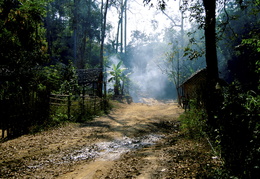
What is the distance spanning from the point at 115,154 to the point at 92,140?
73.4 inches

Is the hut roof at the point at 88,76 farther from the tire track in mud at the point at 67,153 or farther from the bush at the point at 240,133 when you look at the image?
the bush at the point at 240,133

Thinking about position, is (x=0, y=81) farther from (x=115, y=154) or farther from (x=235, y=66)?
(x=235, y=66)

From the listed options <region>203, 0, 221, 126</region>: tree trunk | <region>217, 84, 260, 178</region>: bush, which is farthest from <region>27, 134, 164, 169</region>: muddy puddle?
<region>217, 84, 260, 178</region>: bush

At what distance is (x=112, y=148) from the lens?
18.3ft

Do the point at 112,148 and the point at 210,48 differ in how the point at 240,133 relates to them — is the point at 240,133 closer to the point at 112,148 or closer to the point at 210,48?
the point at 112,148

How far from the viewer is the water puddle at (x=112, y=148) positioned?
4836mm

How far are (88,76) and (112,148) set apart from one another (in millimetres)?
15175

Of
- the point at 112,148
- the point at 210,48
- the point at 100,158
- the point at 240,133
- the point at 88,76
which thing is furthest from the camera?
the point at 88,76

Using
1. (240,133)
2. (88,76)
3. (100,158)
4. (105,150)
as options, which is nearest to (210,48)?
(240,133)

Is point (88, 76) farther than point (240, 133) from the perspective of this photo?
Yes

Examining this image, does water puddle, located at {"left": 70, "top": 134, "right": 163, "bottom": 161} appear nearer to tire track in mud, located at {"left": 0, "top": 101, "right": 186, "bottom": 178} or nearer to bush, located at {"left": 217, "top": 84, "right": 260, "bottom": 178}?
tire track in mud, located at {"left": 0, "top": 101, "right": 186, "bottom": 178}

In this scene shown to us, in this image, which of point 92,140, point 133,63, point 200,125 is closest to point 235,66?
point 133,63

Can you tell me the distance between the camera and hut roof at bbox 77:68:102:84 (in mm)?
19503

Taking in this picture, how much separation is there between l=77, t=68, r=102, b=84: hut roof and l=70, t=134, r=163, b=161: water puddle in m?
13.7
